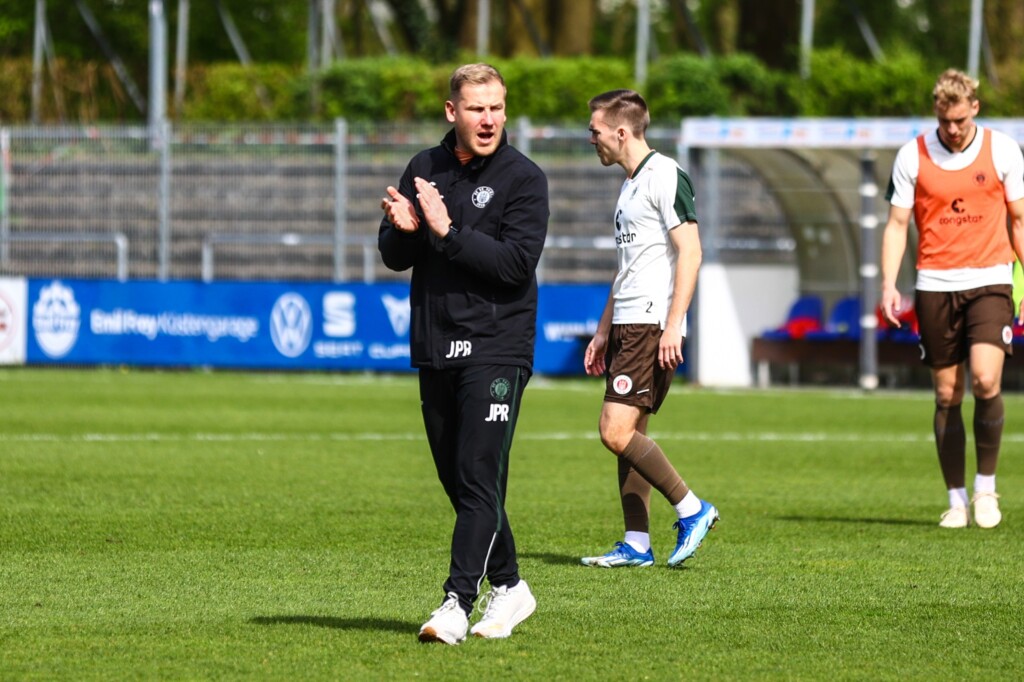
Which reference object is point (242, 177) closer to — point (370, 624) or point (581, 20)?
point (581, 20)

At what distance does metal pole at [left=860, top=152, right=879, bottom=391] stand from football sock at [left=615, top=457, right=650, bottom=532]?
1312cm

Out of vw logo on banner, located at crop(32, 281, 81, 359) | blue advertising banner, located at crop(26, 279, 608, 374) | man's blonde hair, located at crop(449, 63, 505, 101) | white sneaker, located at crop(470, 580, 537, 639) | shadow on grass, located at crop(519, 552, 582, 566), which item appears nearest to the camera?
man's blonde hair, located at crop(449, 63, 505, 101)

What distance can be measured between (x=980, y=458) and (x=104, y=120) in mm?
35449

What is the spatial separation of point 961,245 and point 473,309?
393 cm

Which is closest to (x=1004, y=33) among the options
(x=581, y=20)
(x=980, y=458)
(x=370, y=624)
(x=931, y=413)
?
(x=581, y=20)

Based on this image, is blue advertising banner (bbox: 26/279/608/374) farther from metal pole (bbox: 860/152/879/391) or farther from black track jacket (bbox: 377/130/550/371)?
black track jacket (bbox: 377/130/550/371)

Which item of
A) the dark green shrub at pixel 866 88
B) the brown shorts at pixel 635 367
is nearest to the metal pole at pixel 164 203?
the dark green shrub at pixel 866 88

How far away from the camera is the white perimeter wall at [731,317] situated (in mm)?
22234

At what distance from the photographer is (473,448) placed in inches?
237

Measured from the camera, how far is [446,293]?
20.0ft

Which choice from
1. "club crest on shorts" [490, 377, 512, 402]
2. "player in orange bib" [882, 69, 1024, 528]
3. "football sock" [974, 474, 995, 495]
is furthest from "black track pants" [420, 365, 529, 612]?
"football sock" [974, 474, 995, 495]

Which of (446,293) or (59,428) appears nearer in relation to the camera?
(446,293)

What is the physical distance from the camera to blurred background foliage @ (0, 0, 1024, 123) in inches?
1315

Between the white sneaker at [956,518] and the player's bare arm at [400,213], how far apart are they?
4.43 metres
